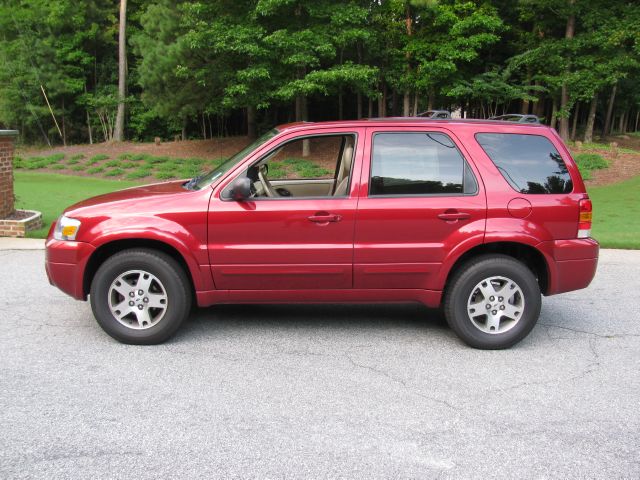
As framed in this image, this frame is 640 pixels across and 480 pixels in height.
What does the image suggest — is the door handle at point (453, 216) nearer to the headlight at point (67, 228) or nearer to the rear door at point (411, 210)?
the rear door at point (411, 210)

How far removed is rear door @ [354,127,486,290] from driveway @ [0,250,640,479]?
69 cm

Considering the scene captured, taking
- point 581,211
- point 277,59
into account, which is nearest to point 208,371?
point 581,211

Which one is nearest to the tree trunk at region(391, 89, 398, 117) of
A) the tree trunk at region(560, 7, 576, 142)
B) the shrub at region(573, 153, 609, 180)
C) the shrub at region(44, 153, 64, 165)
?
the tree trunk at region(560, 7, 576, 142)

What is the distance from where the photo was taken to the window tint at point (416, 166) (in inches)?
191

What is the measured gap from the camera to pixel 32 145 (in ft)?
121

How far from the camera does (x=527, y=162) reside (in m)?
4.95

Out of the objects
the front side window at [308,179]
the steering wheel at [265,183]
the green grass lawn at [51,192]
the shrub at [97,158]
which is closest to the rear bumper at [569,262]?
the front side window at [308,179]

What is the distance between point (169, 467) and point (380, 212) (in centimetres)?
259

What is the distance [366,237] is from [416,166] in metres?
0.76

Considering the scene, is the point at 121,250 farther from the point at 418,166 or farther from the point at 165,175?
the point at 165,175

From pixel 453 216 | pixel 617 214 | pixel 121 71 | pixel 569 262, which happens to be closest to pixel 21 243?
pixel 453 216

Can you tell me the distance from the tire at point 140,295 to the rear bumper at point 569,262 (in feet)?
10.1

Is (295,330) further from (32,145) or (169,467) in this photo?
(32,145)

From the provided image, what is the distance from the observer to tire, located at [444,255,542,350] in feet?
15.7
